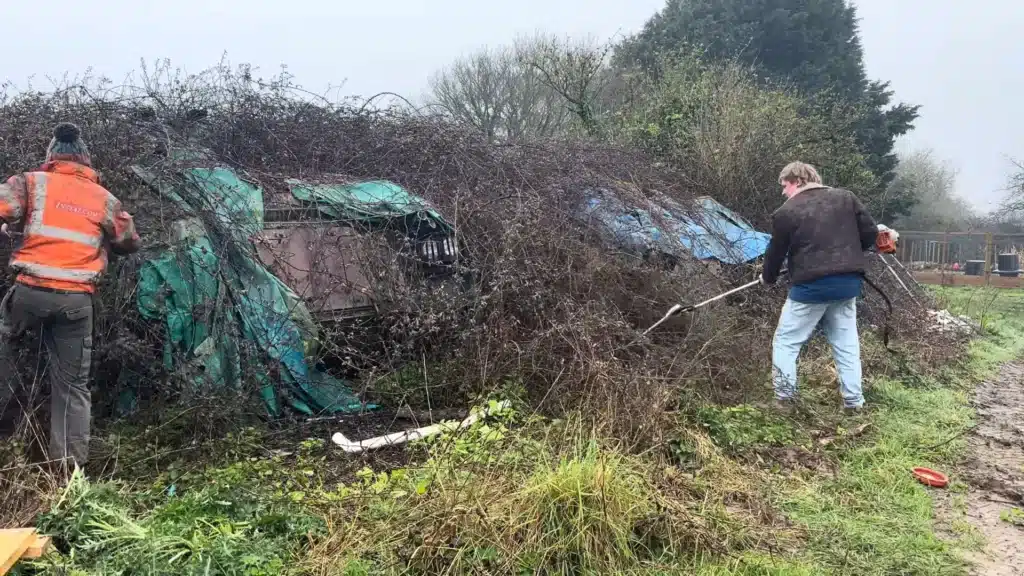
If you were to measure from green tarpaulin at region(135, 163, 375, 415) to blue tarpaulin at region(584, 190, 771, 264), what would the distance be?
3176 millimetres

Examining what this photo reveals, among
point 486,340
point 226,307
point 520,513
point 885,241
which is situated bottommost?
point 520,513

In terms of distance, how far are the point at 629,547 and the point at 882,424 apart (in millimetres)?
2815

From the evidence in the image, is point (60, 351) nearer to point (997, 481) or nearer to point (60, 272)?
point (60, 272)

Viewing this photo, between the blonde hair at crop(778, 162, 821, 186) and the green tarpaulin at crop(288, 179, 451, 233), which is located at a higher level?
the blonde hair at crop(778, 162, 821, 186)

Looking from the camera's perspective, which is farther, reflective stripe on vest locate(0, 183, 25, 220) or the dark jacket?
the dark jacket

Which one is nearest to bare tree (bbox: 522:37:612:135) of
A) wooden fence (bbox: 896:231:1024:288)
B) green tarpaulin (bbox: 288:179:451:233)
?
green tarpaulin (bbox: 288:179:451:233)

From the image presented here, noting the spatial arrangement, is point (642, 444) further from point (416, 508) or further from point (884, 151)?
point (884, 151)

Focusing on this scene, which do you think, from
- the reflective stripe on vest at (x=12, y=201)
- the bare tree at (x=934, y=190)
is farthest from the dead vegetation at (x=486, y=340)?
the bare tree at (x=934, y=190)

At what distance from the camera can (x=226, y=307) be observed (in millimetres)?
4508

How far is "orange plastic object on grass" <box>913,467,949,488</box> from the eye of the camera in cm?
371

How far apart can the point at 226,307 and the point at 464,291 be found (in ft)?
5.51

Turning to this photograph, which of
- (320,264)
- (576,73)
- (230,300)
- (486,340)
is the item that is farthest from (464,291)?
(576,73)

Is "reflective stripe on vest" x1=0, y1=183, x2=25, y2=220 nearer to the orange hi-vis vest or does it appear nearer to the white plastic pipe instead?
the orange hi-vis vest

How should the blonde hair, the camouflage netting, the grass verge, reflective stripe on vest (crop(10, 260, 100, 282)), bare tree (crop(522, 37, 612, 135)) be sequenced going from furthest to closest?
1. bare tree (crop(522, 37, 612, 135))
2. the blonde hair
3. the camouflage netting
4. reflective stripe on vest (crop(10, 260, 100, 282))
5. the grass verge
